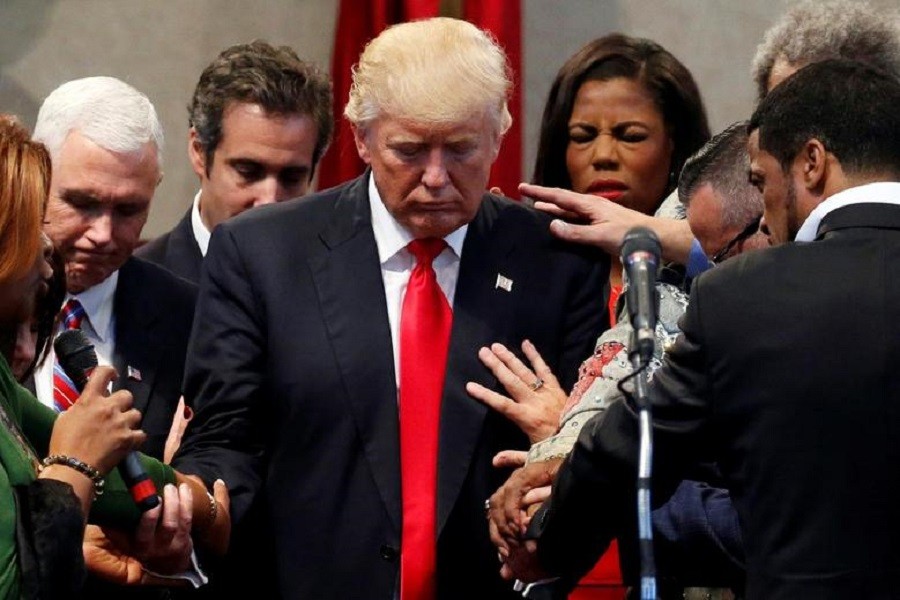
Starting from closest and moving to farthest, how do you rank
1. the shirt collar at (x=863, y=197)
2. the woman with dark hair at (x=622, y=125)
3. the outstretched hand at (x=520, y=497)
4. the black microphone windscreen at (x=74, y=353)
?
the shirt collar at (x=863, y=197) → the black microphone windscreen at (x=74, y=353) → the outstretched hand at (x=520, y=497) → the woman with dark hair at (x=622, y=125)

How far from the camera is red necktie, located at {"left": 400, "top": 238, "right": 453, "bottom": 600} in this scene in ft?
12.3

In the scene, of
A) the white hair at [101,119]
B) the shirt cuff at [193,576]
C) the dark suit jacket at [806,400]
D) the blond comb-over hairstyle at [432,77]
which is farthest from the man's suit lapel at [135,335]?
the dark suit jacket at [806,400]

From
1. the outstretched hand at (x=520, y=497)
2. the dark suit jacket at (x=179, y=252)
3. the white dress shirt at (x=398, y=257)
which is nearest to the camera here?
the outstretched hand at (x=520, y=497)

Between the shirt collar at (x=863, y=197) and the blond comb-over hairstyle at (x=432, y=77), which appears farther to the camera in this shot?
the blond comb-over hairstyle at (x=432, y=77)

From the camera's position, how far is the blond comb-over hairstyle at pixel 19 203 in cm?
318

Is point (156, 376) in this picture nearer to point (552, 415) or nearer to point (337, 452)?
point (337, 452)

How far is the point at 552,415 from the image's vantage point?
149 inches

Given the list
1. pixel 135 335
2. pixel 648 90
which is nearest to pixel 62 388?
pixel 135 335

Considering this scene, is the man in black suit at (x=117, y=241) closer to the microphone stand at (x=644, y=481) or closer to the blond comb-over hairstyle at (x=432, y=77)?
the blond comb-over hairstyle at (x=432, y=77)

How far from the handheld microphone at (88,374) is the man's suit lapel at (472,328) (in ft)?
1.99

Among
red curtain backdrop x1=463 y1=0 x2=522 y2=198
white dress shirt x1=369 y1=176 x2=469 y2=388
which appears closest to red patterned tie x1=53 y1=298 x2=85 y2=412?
white dress shirt x1=369 y1=176 x2=469 y2=388

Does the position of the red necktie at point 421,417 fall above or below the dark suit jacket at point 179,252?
below

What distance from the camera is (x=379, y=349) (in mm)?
3809

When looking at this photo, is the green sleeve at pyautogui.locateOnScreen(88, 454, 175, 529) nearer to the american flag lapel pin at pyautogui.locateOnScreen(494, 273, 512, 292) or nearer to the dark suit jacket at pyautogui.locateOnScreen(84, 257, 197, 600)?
the dark suit jacket at pyautogui.locateOnScreen(84, 257, 197, 600)
